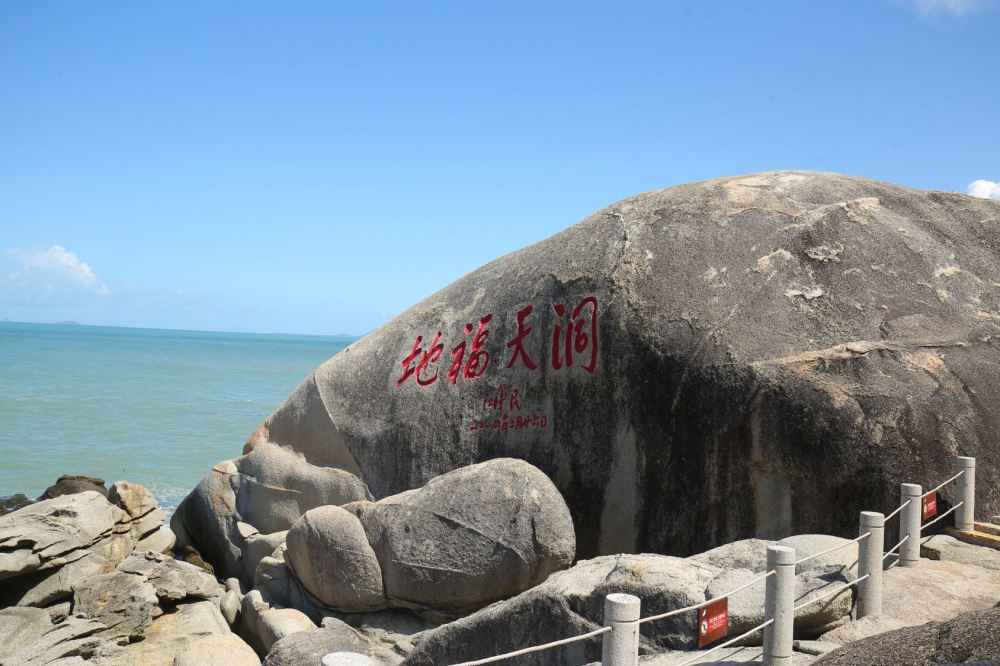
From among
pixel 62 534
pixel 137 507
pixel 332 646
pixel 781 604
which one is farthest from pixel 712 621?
pixel 137 507

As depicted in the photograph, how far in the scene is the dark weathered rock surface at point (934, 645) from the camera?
11.0 ft

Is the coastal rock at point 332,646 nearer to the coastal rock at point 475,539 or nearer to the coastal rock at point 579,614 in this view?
the coastal rock at point 475,539

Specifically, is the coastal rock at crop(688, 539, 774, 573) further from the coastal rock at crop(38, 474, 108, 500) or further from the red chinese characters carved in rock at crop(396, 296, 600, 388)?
the coastal rock at crop(38, 474, 108, 500)

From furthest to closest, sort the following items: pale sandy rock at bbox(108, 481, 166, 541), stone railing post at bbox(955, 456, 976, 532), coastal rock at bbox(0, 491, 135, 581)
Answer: pale sandy rock at bbox(108, 481, 166, 541) → coastal rock at bbox(0, 491, 135, 581) → stone railing post at bbox(955, 456, 976, 532)

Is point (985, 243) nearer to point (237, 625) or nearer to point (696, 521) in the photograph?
point (696, 521)

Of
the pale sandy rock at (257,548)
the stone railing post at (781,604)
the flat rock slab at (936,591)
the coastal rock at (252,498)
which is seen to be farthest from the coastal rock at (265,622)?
the flat rock slab at (936,591)

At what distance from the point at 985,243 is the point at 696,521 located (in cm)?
369

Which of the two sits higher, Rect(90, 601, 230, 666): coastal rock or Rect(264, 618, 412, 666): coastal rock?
Result: Rect(264, 618, 412, 666): coastal rock

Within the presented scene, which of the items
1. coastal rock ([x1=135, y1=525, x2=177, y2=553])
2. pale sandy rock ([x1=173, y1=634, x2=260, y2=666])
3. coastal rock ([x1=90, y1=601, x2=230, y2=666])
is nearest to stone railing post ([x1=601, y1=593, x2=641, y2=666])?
pale sandy rock ([x1=173, y1=634, x2=260, y2=666])

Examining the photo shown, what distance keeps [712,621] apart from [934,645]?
3.08ft

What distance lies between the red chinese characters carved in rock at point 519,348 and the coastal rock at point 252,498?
4.36 ft

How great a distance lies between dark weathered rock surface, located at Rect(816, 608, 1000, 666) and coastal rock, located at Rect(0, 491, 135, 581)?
23.4ft

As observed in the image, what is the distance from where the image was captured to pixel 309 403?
30.6 ft
